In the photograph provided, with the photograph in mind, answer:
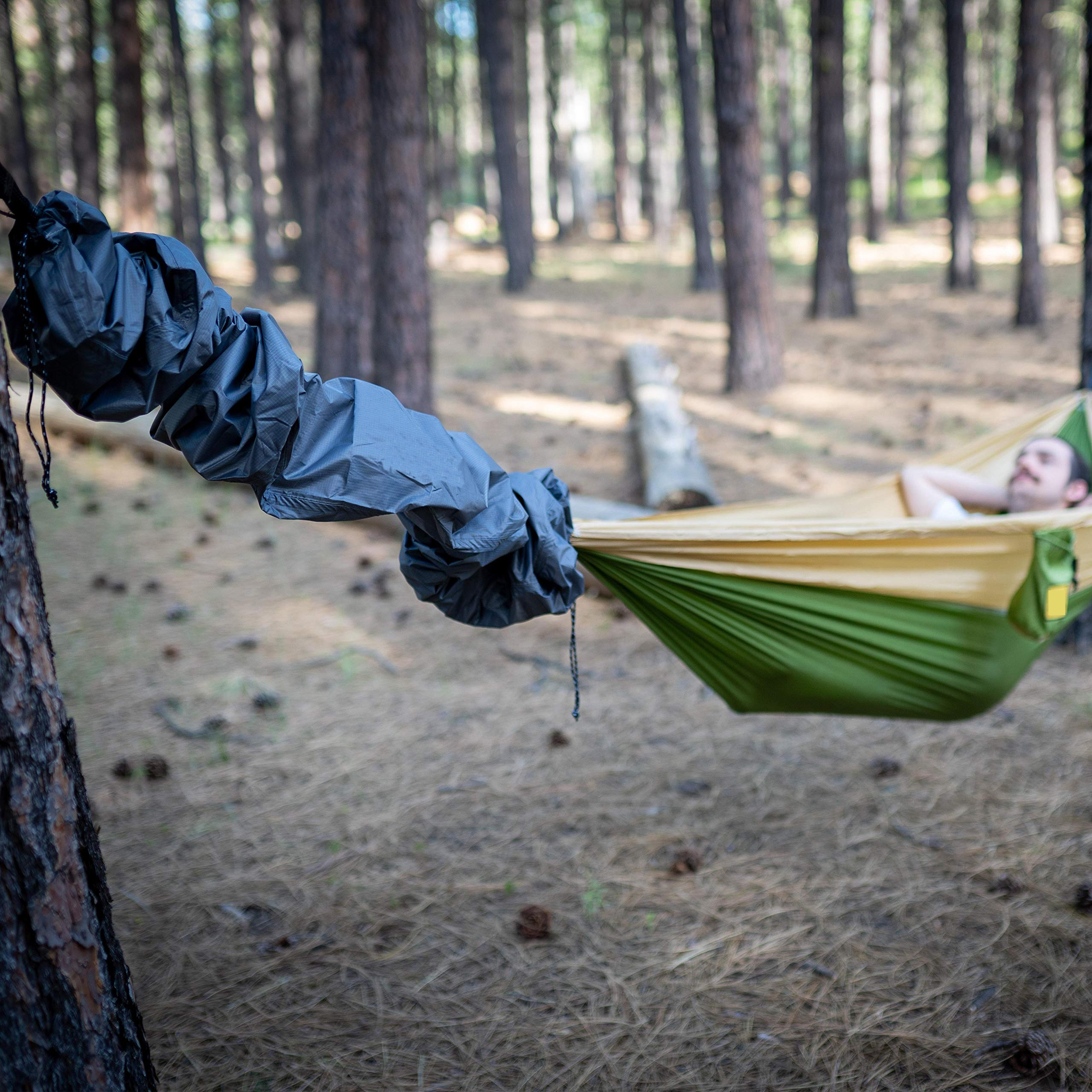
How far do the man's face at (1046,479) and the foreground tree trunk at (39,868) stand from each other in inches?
107

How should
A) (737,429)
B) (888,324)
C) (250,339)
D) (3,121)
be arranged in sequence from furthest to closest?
1. (3,121)
2. (888,324)
3. (737,429)
4. (250,339)

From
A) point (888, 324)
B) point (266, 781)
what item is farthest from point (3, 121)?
point (266, 781)

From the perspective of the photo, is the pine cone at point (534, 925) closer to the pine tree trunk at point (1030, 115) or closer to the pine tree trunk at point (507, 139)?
the pine tree trunk at point (1030, 115)

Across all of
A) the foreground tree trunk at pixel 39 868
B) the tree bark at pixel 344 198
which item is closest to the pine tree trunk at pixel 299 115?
the tree bark at pixel 344 198

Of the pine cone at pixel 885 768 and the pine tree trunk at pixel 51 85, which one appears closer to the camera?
the pine cone at pixel 885 768

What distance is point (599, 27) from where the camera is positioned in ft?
77.3

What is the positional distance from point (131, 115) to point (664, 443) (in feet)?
21.3

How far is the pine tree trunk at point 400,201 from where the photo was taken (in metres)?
5.03

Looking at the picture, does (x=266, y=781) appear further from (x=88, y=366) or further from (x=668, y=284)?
(x=668, y=284)

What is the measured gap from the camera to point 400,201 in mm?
5113

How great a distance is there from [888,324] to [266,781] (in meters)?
8.57

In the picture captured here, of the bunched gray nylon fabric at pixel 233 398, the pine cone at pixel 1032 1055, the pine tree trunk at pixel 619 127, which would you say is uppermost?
the pine tree trunk at pixel 619 127

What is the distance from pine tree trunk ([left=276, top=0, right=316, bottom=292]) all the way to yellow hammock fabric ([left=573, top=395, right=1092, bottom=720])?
8.62 m

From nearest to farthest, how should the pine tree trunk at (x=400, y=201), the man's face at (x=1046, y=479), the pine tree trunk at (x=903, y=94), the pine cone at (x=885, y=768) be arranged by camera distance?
the pine cone at (x=885, y=768) → the man's face at (x=1046, y=479) → the pine tree trunk at (x=400, y=201) → the pine tree trunk at (x=903, y=94)
